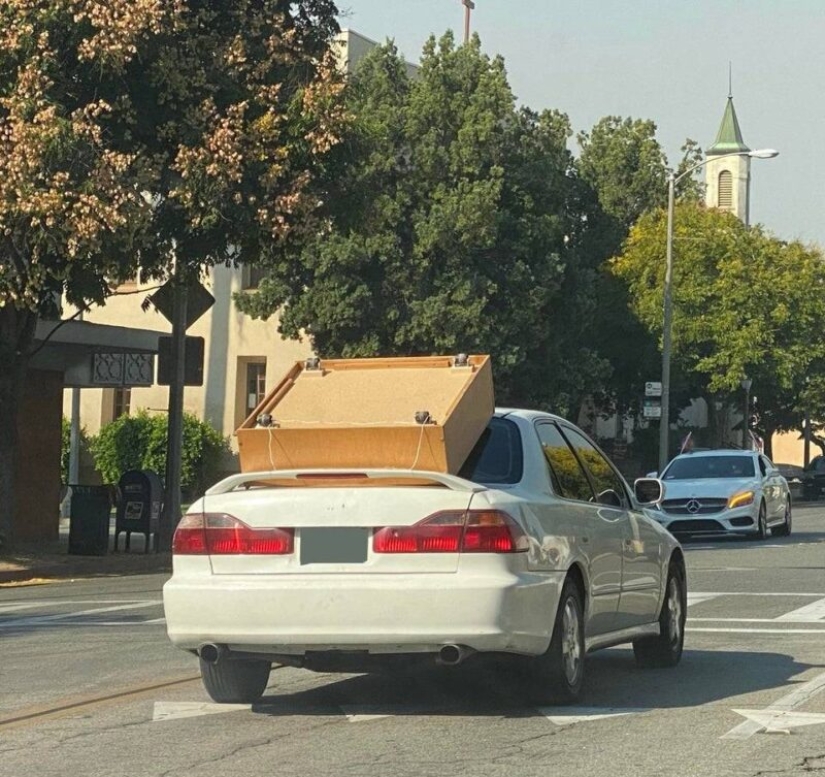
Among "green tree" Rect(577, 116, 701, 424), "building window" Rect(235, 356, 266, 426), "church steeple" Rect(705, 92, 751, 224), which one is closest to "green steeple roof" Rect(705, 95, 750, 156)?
"church steeple" Rect(705, 92, 751, 224)

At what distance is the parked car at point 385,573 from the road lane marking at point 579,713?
0.32ft

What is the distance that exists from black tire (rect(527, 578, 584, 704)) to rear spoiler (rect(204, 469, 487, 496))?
2.89ft

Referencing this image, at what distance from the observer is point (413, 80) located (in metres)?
45.3

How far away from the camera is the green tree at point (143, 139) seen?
63.4ft

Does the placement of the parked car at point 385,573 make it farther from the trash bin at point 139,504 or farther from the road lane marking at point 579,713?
the trash bin at point 139,504

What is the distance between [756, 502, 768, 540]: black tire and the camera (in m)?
29.0

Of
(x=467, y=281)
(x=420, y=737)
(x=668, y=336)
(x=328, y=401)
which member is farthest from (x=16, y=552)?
(x=668, y=336)

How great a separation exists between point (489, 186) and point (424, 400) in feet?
108

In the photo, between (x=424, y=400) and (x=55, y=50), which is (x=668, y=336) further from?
(x=424, y=400)

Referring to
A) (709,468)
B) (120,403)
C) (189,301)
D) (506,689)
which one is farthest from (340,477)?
(120,403)

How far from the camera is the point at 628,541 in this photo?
10641 millimetres

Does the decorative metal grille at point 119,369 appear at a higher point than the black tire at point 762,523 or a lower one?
higher

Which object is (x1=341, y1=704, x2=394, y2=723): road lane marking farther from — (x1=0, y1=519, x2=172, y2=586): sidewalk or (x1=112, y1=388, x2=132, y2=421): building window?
(x1=112, y1=388, x2=132, y2=421): building window

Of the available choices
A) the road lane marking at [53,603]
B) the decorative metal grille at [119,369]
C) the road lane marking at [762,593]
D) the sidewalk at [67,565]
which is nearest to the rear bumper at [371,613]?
the road lane marking at [53,603]
